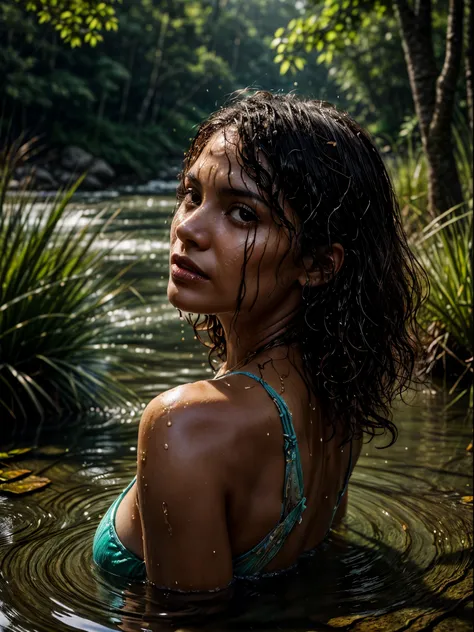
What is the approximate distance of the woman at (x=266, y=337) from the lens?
7.14 ft

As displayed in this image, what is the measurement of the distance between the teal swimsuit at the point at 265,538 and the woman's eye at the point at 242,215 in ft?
1.27

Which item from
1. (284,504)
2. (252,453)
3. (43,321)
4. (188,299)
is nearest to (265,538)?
(284,504)

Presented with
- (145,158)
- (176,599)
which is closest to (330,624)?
(176,599)

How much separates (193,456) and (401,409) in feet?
11.3

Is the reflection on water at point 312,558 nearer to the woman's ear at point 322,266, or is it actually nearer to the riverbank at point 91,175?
the woman's ear at point 322,266

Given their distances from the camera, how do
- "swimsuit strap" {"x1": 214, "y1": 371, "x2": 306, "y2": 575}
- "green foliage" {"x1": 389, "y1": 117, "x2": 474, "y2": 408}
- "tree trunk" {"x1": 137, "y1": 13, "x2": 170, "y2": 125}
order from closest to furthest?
"swimsuit strap" {"x1": 214, "y1": 371, "x2": 306, "y2": 575} → "green foliage" {"x1": 389, "y1": 117, "x2": 474, "y2": 408} → "tree trunk" {"x1": 137, "y1": 13, "x2": 170, "y2": 125}

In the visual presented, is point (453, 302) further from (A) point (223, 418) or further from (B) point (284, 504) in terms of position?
(A) point (223, 418)

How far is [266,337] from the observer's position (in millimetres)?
2479

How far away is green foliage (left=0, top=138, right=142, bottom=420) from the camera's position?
509cm

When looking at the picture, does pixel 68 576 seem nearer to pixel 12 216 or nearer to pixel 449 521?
pixel 449 521

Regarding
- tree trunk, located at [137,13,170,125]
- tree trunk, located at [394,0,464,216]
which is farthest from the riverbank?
tree trunk, located at [394,0,464,216]

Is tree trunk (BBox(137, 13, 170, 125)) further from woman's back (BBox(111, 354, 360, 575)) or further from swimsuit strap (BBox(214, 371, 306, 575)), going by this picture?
swimsuit strap (BBox(214, 371, 306, 575))

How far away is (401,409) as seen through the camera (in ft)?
17.7

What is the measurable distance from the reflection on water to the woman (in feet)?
0.42
